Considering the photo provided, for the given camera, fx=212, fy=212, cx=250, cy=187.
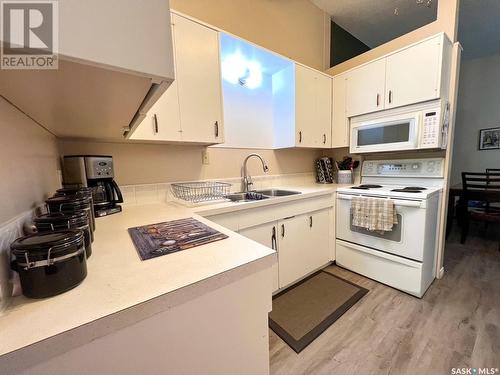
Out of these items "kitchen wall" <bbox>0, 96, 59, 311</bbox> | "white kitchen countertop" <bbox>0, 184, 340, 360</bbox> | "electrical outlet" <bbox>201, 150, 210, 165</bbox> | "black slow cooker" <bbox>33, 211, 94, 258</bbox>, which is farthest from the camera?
"electrical outlet" <bbox>201, 150, 210, 165</bbox>

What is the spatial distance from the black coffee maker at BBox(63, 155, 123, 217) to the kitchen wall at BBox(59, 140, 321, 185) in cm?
24

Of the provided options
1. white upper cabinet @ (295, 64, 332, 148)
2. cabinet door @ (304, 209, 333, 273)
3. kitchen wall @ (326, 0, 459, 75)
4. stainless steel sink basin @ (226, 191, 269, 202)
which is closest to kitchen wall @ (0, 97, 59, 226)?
stainless steel sink basin @ (226, 191, 269, 202)

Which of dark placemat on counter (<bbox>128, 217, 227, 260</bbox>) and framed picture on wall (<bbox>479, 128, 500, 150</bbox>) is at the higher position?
framed picture on wall (<bbox>479, 128, 500, 150</bbox>)

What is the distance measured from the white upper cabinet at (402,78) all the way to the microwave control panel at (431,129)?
0.44 ft

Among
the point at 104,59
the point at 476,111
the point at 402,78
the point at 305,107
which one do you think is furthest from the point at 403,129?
the point at 476,111

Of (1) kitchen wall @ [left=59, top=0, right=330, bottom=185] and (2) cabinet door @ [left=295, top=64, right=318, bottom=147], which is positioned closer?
(1) kitchen wall @ [left=59, top=0, right=330, bottom=185]

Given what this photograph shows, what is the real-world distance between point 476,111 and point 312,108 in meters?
4.18

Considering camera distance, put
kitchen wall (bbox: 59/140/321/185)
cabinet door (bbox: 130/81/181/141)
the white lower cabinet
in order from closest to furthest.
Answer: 1. cabinet door (bbox: 130/81/181/141)
2. kitchen wall (bbox: 59/140/321/185)
3. the white lower cabinet

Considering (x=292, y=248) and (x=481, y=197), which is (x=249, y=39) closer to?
(x=292, y=248)

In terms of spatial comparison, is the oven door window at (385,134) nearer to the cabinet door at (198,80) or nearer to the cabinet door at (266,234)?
the cabinet door at (266,234)

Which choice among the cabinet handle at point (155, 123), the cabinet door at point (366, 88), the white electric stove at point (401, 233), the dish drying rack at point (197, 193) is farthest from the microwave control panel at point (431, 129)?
the cabinet handle at point (155, 123)

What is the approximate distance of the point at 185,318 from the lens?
20.2 inches

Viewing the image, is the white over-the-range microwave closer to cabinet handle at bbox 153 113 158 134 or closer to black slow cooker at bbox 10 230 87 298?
cabinet handle at bbox 153 113 158 134

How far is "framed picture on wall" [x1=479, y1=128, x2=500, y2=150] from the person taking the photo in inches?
155
